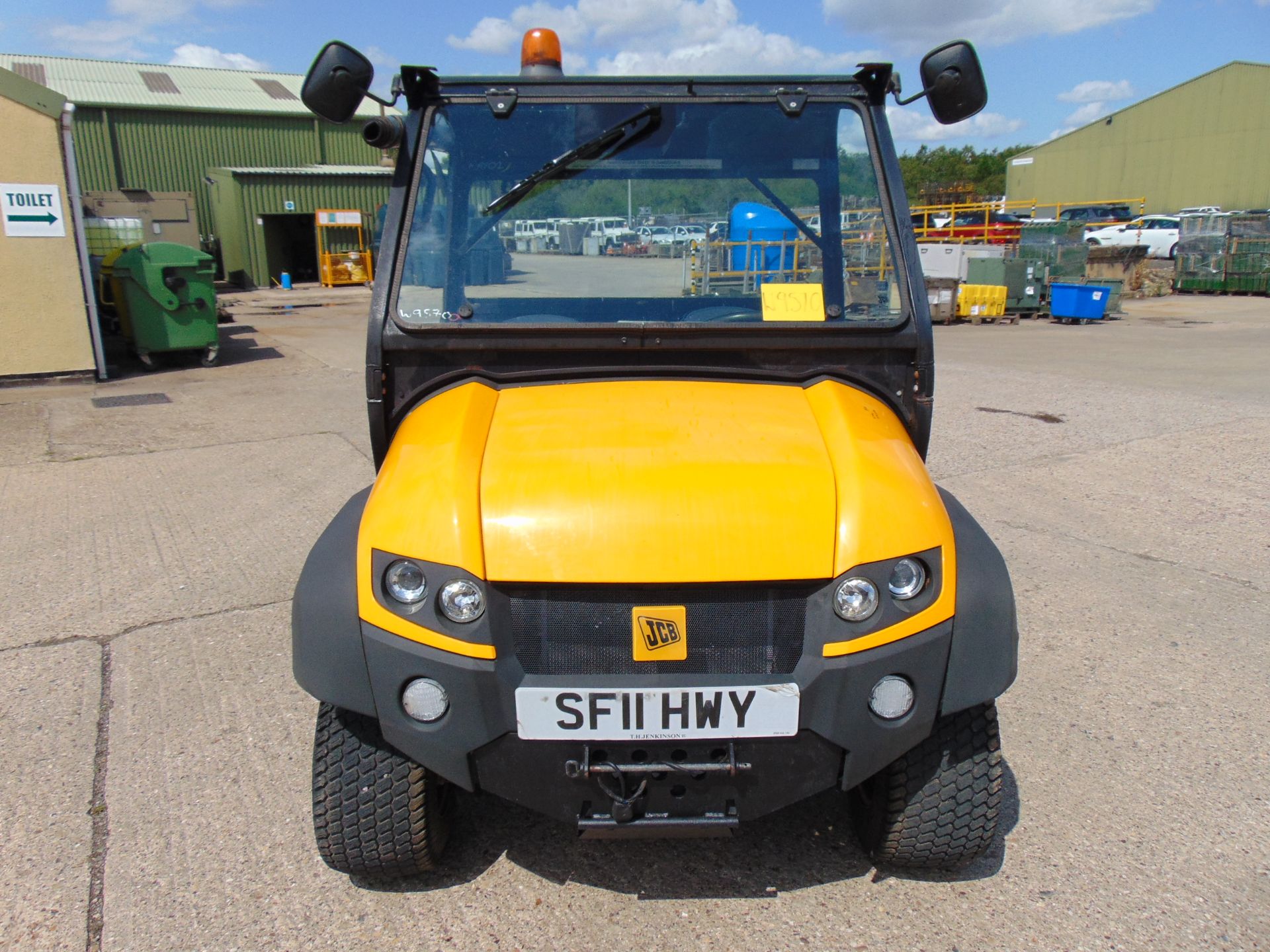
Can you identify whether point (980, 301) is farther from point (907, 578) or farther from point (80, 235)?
point (907, 578)

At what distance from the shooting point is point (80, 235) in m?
10.5

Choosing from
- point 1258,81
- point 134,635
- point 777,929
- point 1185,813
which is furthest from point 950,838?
point 1258,81

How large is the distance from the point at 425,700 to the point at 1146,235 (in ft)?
109

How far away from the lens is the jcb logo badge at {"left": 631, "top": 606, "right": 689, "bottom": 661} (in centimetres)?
214

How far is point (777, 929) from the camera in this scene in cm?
241

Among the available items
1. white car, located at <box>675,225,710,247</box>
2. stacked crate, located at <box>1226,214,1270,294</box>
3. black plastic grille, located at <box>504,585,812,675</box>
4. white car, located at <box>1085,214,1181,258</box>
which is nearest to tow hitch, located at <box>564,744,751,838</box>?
black plastic grille, located at <box>504,585,812,675</box>

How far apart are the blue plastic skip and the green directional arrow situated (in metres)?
16.4

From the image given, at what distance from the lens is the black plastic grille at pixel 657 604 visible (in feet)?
7.01

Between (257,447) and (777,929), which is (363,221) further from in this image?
(777,929)

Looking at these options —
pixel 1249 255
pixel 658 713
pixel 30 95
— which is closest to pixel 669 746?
pixel 658 713

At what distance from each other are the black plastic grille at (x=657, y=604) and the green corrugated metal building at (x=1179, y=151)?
47.4 m

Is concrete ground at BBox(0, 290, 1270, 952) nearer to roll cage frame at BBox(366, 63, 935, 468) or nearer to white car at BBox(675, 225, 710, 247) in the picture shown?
roll cage frame at BBox(366, 63, 935, 468)

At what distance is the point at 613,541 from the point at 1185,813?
208cm

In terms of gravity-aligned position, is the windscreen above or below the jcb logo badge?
above
